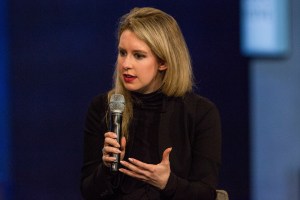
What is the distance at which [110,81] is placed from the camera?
9.17 feet

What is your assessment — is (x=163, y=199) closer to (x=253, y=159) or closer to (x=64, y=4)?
(x=64, y=4)

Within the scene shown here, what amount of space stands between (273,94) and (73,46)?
3.77ft

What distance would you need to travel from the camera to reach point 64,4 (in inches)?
106

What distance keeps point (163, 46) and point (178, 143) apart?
312 millimetres

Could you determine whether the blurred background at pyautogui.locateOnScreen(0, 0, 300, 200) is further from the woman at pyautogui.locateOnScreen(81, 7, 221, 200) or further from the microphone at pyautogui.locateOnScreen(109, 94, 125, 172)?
the microphone at pyautogui.locateOnScreen(109, 94, 125, 172)

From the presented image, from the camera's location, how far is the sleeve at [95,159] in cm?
176

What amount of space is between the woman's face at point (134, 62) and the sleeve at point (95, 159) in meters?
0.19

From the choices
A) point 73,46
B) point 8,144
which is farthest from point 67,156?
point 73,46

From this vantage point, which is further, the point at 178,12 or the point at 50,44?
the point at 178,12

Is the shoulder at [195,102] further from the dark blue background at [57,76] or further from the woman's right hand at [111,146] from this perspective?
the dark blue background at [57,76]

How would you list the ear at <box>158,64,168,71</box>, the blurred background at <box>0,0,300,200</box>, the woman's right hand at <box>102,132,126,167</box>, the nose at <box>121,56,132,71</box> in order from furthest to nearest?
the blurred background at <box>0,0,300,200</box> → the ear at <box>158,64,168,71</box> → the nose at <box>121,56,132,71</box> → the woman's right hand at <box>102,132,126,167</box>

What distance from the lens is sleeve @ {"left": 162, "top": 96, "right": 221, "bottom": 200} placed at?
180cm

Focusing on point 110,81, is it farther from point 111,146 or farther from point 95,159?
point 111,146

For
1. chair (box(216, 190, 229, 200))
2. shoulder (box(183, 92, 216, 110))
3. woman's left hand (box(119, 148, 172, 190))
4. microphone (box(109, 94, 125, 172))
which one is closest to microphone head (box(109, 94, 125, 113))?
microphone (box(109, 94, 125, 172))
